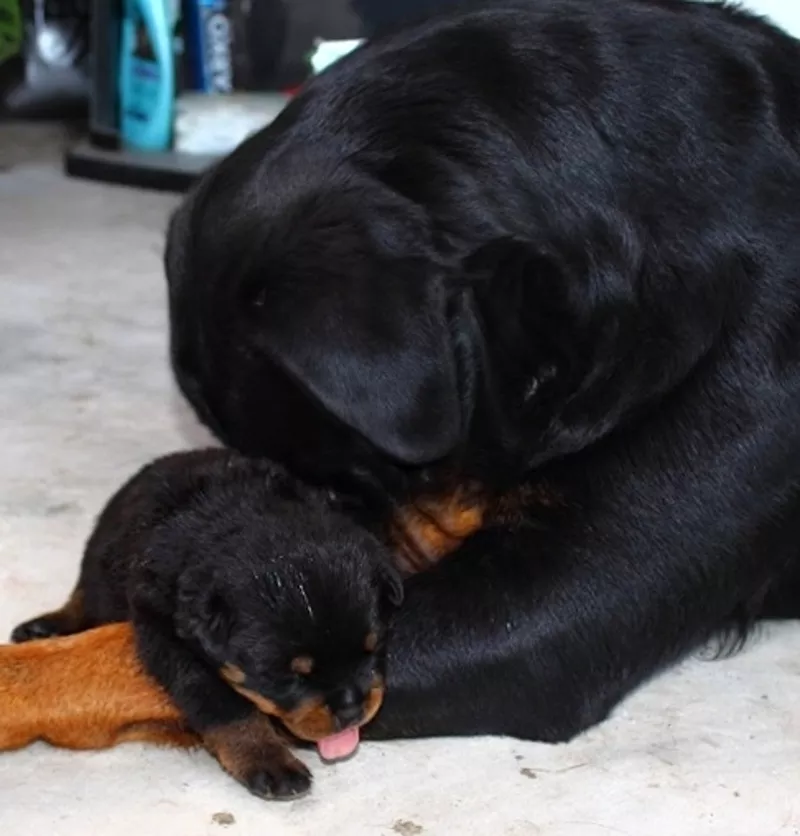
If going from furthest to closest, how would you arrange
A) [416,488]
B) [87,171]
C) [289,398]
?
1. [87,171]
2. [416,488]
3. [289,398]

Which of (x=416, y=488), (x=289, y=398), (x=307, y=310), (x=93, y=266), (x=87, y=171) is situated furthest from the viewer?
(x=87, y=171)

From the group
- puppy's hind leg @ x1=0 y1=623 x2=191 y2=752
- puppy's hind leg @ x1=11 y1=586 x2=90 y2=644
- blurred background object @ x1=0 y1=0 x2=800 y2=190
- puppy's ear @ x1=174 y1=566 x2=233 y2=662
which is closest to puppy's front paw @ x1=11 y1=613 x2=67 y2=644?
puppy's hind leg @ x1=11 y1=586 x2=90 y2=644

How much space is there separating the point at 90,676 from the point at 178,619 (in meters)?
0.10

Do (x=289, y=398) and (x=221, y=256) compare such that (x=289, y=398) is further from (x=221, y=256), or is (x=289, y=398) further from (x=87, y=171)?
(x=87, y=171)

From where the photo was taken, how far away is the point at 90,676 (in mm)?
1349

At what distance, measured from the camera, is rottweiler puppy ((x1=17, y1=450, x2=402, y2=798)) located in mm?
1255

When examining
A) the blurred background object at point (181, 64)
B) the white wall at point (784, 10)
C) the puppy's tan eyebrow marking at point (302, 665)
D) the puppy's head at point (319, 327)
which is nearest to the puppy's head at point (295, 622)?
the puppy's tan eyebrow marking at point (302, 665)

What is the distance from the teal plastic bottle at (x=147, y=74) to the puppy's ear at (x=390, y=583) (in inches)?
102

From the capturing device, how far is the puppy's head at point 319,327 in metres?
1.25

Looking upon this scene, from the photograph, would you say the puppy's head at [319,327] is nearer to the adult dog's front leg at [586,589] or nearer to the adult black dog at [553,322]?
the adult black dog at [553,322]

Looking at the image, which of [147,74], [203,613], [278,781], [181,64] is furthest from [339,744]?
[181,64]

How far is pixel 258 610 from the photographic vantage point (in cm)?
126

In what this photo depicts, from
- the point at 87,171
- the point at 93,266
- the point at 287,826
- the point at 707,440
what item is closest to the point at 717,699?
the point at 707,440

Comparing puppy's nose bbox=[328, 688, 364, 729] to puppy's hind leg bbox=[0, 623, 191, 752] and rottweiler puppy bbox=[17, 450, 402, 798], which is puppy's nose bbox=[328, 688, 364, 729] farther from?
puppy's hind leg bbox=[0, 623, 191, 752]
